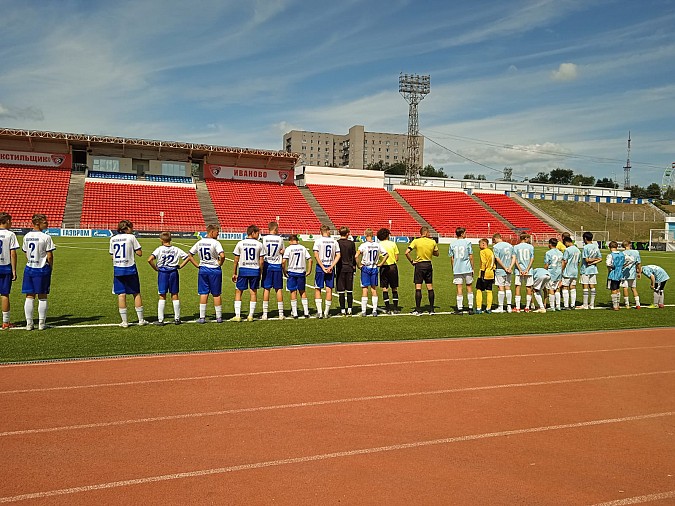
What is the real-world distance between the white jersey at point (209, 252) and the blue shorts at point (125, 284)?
4.04 ft

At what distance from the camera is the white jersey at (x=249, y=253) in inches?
416

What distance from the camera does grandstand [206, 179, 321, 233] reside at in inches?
1959

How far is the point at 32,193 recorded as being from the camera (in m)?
45.6

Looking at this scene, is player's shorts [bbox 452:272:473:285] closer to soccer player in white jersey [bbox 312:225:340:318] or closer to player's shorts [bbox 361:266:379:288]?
player's shorts [bbox 361:266:379:288]

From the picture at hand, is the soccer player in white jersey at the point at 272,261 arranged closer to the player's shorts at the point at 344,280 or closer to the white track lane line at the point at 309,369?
the player's shorts at the point at 344,280

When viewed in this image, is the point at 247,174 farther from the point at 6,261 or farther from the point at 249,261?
the point at 6,261

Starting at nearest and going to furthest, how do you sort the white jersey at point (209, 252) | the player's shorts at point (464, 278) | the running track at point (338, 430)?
the running track at point (338, 430)
the white jersey at point (209, 252)
the player's shorts at point (464, 278)

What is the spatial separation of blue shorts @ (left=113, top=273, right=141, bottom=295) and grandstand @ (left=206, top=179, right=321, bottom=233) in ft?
124

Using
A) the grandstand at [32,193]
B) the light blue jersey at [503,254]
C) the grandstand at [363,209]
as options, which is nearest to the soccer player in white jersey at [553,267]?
the light blue jersey at [503,254]

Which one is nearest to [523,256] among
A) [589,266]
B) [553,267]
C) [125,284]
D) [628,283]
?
[553,267]

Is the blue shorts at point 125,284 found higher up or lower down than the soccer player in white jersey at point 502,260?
lower down

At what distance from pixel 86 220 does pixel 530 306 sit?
128ft

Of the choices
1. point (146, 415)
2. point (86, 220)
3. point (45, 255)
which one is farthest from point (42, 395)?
point (86, 220)

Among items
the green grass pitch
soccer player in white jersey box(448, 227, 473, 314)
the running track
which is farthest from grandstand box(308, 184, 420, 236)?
the running track
